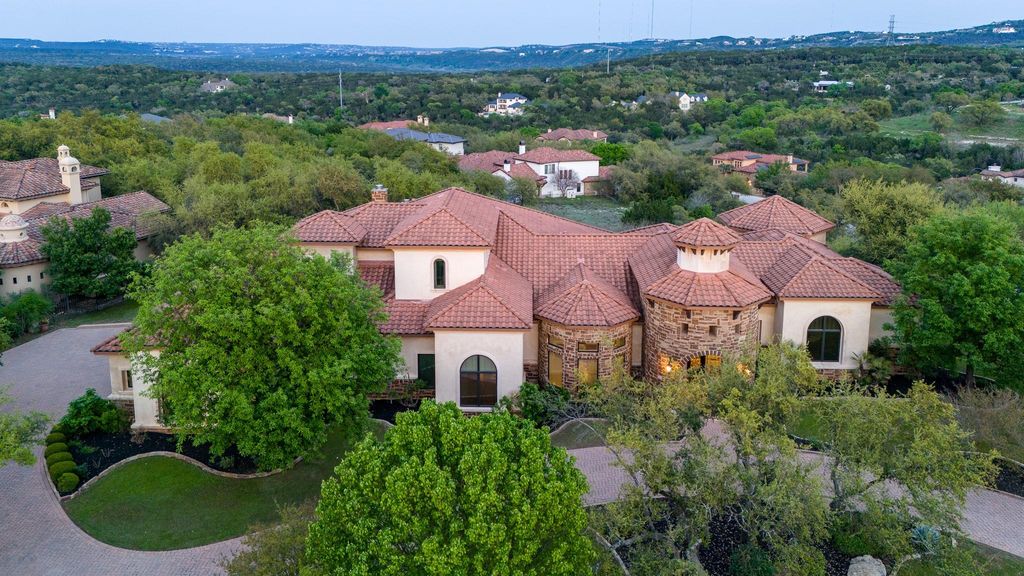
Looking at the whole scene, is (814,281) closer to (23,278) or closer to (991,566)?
(991,566)

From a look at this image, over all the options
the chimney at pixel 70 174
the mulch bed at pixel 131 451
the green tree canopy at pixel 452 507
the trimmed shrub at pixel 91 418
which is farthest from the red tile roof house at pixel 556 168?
the green tree canopy at pixel 452 507

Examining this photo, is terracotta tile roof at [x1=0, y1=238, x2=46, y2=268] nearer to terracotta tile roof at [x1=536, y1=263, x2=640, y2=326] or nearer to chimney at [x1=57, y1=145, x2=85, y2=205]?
chimney at [x1=57, y1=145, x2=85, y2=205]

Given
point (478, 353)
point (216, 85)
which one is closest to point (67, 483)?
point (478, 353)

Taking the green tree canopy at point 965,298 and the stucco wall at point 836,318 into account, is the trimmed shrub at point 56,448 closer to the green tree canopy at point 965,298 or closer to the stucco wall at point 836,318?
the stucco wall at point 836,318

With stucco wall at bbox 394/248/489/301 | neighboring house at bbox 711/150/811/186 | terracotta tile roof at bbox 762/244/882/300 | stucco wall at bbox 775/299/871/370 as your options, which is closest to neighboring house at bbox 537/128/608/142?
neighboring house at bbox 711/150/811/186

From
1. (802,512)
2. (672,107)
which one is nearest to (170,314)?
(802,512)
